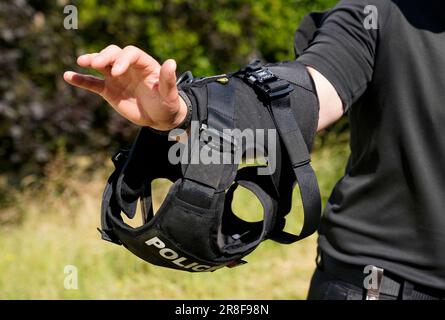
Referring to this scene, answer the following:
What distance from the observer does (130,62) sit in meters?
1.48

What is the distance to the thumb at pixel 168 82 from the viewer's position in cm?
146

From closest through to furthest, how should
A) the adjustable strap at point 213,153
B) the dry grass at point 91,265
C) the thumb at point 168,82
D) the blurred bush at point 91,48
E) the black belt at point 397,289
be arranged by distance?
the thumb at point 168,82 → the adjustable strap at point 213,153 → the black belt at point 397,289 → the dry grass at point 91,265 → the blurred bush at point 91,48

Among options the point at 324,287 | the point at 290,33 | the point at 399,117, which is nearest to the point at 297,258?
the point at 290,33

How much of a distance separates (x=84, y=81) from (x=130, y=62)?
138 mm

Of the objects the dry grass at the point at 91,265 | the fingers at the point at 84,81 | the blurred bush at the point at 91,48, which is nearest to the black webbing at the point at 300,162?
the fingers at the point at 84,81

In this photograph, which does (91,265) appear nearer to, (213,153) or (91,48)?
(91,48)

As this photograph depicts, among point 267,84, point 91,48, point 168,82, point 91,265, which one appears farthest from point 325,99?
point 91,48

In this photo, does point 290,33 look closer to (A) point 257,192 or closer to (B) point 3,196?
(B) point 3,196

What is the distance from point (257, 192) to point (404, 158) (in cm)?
45

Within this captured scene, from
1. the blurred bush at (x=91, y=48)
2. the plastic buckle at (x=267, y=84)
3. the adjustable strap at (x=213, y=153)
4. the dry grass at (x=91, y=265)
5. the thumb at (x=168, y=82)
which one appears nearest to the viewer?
the thumb at (x=168, y=82)

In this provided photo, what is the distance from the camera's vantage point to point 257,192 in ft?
5.51

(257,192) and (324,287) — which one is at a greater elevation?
(257,192)

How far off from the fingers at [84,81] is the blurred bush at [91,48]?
3604mm

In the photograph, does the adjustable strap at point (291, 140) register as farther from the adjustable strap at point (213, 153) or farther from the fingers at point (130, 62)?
the fingers at point (130, 62)
